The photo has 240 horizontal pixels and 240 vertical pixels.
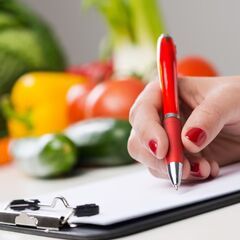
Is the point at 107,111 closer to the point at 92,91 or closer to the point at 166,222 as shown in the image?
the point at 92,91

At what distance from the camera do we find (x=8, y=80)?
5.12 feet

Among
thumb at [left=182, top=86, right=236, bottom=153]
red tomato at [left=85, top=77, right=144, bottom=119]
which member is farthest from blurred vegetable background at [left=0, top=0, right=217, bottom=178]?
thumb at [left=182, top=86, right=236, bottom=153]

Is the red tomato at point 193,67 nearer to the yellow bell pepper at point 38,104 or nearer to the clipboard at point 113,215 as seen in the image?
the yellow bell pepper at point 38,104

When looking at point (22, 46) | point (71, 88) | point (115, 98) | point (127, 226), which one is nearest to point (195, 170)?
point (127, 226)

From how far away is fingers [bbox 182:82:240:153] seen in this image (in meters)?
0.68

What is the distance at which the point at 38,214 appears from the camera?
2.09 feet

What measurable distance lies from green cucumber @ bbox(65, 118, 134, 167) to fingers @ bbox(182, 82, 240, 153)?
1.18 feet

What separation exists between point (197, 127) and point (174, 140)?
0.03 metres

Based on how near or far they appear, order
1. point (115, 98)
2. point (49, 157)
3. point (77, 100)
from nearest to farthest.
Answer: point (49, 157) → point (115, 98) → point (77, 100)

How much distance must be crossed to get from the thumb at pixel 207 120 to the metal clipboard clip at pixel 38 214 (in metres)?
0.12

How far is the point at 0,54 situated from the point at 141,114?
0.86m

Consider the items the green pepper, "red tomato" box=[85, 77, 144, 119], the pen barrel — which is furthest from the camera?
"red tomato" box=[85, 77, 144, 119]

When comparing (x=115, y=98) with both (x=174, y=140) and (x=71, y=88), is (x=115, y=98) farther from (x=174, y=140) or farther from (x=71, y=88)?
(x=174, y=140)

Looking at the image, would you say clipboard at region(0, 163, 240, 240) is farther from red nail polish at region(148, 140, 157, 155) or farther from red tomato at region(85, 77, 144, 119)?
red tomato at region(85, 77, 144, 119)
